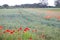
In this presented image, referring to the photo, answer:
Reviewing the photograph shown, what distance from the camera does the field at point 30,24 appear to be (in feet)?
5.00

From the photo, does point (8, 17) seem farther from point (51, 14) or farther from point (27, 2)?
point (51, 14)

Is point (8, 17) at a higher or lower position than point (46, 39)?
higher

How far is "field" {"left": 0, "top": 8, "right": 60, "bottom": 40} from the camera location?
1.53 m

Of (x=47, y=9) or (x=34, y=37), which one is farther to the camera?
(x=47, y=9)

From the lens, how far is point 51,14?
1.66 meters

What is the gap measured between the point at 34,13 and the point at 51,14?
15 cm

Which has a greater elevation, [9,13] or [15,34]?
[9,13]

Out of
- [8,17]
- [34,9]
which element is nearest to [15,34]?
[8,17]

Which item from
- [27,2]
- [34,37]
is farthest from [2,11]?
[34,37]

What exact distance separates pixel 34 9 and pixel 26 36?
0.28 meters

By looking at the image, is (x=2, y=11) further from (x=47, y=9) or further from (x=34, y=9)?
(x=47, y=9)

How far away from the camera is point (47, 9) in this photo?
1.68 meters

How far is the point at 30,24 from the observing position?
159 cm

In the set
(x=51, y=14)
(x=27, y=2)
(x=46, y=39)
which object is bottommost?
(x=46, y=39)
